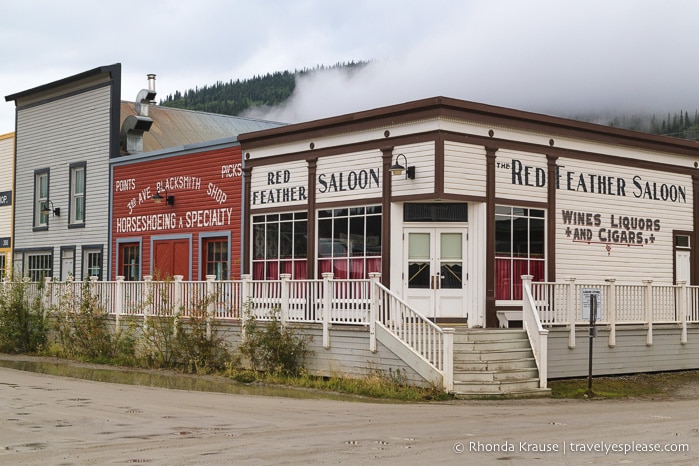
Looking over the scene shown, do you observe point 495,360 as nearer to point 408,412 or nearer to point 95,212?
point 408,412

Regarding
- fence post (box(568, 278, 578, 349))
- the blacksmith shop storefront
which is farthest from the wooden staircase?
the blacksmith shop storefront

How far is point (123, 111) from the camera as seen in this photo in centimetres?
3134

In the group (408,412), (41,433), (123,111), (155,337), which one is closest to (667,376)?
(408,412)

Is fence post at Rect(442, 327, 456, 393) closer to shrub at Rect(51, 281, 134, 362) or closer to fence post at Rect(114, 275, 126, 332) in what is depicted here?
shrub at Rect(51, 281, 134, 362)

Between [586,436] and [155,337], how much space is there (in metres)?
12.8

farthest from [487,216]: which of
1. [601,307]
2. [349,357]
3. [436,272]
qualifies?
[349,357]

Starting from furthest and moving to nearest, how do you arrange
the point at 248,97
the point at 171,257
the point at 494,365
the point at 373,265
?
the point at 248,97, the point at 171,257, the point at 373,265, the point at 494,365

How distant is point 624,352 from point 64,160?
64.3 feet

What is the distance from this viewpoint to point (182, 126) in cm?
3369

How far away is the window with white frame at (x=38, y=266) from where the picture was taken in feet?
104

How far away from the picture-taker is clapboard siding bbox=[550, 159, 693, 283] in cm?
2195

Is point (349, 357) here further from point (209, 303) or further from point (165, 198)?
point (165, 198)

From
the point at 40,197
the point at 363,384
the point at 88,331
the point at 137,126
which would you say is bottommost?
the point at 363,384

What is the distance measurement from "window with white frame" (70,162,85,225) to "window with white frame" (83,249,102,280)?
121cm
